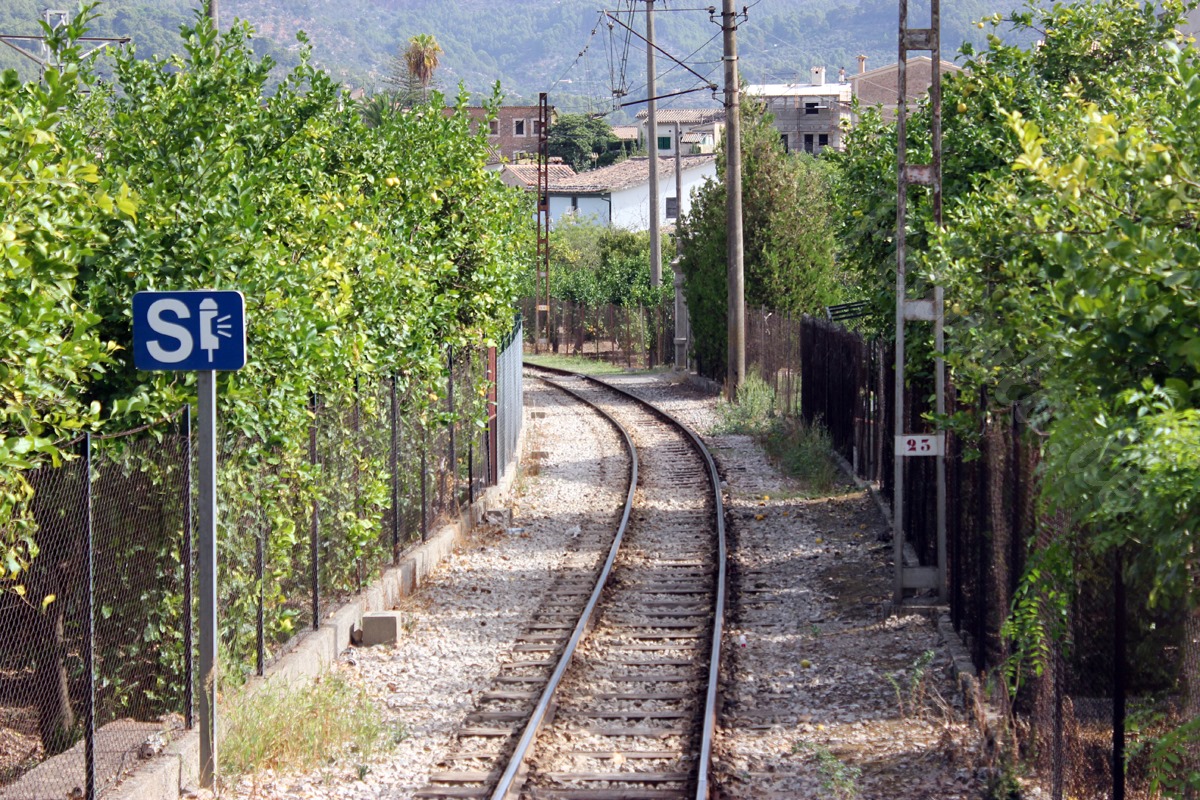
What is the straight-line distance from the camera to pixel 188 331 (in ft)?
25.9

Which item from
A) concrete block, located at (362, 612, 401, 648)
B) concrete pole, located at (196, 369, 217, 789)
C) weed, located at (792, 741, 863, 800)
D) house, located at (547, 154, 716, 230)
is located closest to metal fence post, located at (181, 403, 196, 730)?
concrete pole, located at (196, 369, 217, 789)

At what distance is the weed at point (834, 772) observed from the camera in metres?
8.30

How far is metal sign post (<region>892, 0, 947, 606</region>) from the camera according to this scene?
12078mm

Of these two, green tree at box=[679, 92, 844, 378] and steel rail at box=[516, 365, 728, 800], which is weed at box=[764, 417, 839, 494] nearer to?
steel rail at box=[516, 365, 728, 800]

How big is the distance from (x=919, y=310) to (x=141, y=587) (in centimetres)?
712

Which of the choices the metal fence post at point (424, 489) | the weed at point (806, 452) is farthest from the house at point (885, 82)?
the metal fence post at point (424, 489)

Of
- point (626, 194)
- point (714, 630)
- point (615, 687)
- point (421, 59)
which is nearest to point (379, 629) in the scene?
point (615, 687)

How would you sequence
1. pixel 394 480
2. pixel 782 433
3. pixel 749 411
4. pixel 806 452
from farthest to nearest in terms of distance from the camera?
pixel 749 411 → pixel 782 433 → pixel 806 452 → pixel 394 480

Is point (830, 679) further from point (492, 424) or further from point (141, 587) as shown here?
point (492, 424)

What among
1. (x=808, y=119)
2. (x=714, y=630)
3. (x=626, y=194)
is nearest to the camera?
(x=714, y=630)

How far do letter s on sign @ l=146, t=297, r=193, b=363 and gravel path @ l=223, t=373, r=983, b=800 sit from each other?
8.88 feet

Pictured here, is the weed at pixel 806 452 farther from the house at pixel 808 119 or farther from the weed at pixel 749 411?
the house at pixel 808 119

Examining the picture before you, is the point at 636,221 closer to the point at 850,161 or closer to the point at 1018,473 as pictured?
the point at 850,161

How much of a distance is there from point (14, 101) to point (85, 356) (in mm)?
1757
